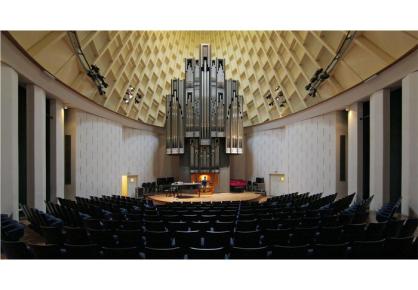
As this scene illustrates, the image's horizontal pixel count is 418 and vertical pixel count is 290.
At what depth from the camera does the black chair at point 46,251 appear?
401 centimetres

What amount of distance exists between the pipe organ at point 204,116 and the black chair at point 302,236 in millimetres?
14190

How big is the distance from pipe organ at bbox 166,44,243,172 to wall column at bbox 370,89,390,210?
989 centimetres

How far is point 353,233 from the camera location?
206 inches

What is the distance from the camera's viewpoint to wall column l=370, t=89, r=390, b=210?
33.8 ft

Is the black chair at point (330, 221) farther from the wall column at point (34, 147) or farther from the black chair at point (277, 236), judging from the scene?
the wall column at point (34, 147)

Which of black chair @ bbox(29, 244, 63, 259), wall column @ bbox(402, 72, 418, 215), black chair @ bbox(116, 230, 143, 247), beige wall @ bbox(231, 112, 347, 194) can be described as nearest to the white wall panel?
beige wall @ bbox(231, 112, 347, 194)

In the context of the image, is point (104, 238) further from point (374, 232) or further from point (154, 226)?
point (374, 232)

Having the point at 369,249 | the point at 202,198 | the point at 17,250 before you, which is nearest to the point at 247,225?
the point at 369,249

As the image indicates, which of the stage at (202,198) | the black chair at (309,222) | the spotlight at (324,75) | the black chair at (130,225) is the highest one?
the spotlight at (324,75)

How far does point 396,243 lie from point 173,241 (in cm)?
365

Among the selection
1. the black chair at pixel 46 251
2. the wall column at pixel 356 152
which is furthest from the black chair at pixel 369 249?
the wall column at pixel 356 152

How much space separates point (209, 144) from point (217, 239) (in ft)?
47.3

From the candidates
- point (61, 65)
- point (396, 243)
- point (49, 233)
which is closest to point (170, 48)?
point (61, 65)

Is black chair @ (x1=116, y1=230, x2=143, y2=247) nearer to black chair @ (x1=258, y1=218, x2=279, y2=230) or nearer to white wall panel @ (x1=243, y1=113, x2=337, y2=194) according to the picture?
black chair @ (x1=258, y1=218, x2=279, y2=230)
